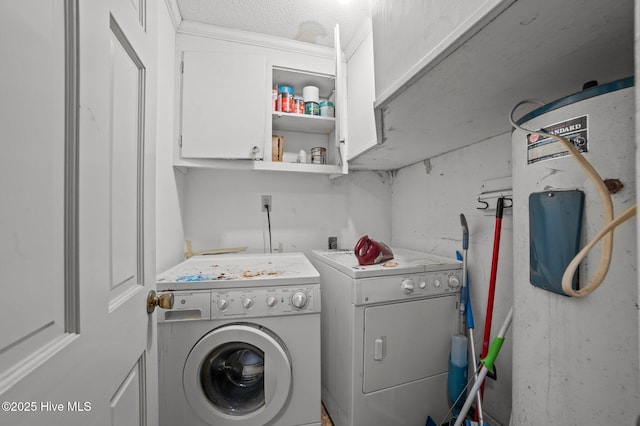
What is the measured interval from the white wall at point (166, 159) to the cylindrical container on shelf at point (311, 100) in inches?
33.2

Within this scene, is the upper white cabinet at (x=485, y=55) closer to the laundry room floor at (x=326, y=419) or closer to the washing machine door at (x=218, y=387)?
the washing machine door at (x=218, y=387)

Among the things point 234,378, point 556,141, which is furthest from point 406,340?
point 556,141

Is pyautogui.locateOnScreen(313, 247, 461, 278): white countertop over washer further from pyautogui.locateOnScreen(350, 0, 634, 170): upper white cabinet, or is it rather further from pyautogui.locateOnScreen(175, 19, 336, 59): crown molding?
pyautogui.locateOnScreen(175, 19, 336, 59): crown molding

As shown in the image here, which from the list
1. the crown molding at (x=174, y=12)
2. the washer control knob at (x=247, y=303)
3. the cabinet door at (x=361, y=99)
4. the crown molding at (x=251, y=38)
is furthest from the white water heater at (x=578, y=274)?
the crown molding at (x=174, y=12)

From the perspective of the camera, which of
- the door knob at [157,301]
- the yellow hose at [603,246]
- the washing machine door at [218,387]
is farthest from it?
the washing machine door at [218,387]

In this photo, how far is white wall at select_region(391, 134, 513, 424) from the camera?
124cm

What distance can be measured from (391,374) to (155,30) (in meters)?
1.72

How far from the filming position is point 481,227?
1374mm

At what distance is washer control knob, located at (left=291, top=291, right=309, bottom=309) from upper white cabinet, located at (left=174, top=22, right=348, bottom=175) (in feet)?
2.77

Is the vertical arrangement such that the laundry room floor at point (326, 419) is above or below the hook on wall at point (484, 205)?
below

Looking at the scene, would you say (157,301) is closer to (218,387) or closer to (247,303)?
(247,303)

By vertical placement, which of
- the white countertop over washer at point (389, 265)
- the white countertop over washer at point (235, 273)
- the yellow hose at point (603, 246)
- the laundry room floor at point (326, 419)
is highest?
the yellow hose at point (603, 246)

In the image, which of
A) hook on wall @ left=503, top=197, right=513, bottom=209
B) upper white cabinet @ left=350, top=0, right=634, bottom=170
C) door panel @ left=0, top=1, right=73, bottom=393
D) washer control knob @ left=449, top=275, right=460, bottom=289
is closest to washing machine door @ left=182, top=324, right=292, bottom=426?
door panel @ left=0, top=1, right=73, bottom=393

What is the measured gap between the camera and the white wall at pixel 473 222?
1.24m
